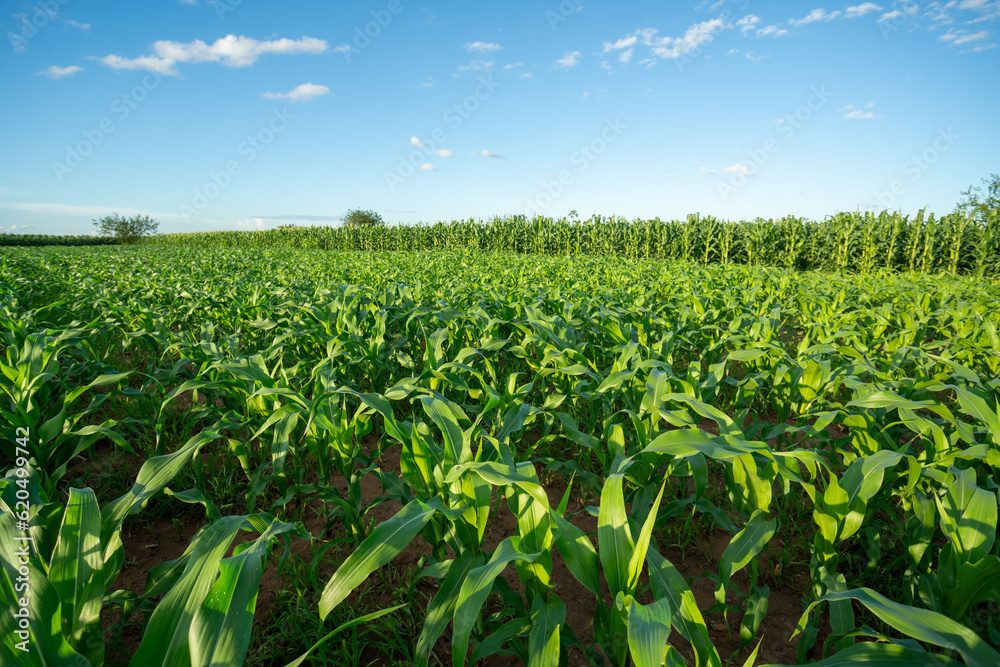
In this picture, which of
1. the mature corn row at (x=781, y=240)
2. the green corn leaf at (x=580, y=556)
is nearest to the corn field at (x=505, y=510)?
the green corn leaf at (x=580, y=556)

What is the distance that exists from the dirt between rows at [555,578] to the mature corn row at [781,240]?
13.5 meters

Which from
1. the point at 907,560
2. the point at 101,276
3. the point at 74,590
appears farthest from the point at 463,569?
the point at 101,276

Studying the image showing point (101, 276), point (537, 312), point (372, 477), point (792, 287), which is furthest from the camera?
point (101, 276)

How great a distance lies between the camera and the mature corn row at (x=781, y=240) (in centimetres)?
1562

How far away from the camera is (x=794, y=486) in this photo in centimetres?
239

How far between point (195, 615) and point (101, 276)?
1039cm

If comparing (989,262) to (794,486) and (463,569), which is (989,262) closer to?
(794,486)

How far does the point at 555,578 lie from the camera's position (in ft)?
6.18

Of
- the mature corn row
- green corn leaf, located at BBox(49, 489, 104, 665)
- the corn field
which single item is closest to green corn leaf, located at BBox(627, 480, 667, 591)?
the corn field

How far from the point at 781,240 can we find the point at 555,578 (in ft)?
70.8

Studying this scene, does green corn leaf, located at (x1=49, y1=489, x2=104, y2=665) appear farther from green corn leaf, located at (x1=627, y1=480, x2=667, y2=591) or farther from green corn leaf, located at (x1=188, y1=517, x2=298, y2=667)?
green corn leaf, located at (x1=627, y1=480, x2=667, y2=591)

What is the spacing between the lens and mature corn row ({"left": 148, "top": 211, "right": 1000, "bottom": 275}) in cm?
1562

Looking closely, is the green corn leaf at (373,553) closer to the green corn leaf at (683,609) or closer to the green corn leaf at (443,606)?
the green corn leaf at (443,606)

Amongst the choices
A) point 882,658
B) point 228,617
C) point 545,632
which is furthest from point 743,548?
point 228,617
